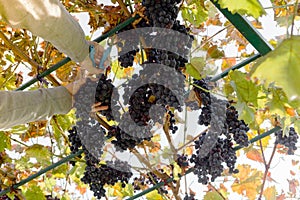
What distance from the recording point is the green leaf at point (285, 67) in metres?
0.66

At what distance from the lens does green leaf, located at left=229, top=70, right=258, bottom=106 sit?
138cm

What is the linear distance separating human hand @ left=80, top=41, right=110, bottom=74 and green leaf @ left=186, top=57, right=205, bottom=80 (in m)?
0.31

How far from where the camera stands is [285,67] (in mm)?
679

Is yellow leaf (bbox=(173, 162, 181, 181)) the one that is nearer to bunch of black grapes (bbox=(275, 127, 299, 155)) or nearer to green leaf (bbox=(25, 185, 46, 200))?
bunch of black grapes (bbox=(275, 127, 299, 155))

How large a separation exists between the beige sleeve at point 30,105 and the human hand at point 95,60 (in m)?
0.16

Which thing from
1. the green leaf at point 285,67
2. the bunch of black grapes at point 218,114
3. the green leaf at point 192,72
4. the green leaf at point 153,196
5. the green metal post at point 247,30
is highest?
the green leaf at point 153,196

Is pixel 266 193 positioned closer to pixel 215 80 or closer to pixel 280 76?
pixel 215 80

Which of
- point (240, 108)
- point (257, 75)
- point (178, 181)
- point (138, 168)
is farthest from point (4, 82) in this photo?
point (257, 75)

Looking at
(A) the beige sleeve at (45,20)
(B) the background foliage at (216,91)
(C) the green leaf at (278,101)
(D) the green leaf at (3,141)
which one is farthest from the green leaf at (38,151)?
(C) the green leaf at (278,101)

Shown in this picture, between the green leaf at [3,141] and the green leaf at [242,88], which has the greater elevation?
the green leaf at [3,141]

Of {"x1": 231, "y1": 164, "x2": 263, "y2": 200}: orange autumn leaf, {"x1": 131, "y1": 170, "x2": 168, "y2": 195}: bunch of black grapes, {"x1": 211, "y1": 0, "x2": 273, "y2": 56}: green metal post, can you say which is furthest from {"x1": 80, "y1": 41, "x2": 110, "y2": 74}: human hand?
{"x1": 231, "y1": 164, "x2": 263, "y2": 200}: orange autumn leaf

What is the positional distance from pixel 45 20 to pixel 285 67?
83cm

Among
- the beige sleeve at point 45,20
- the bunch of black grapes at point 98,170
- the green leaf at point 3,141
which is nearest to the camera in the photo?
the beige sleeve at point 45,20

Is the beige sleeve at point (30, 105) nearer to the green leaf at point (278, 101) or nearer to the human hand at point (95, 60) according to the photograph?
the human hand at point (95, 60)
